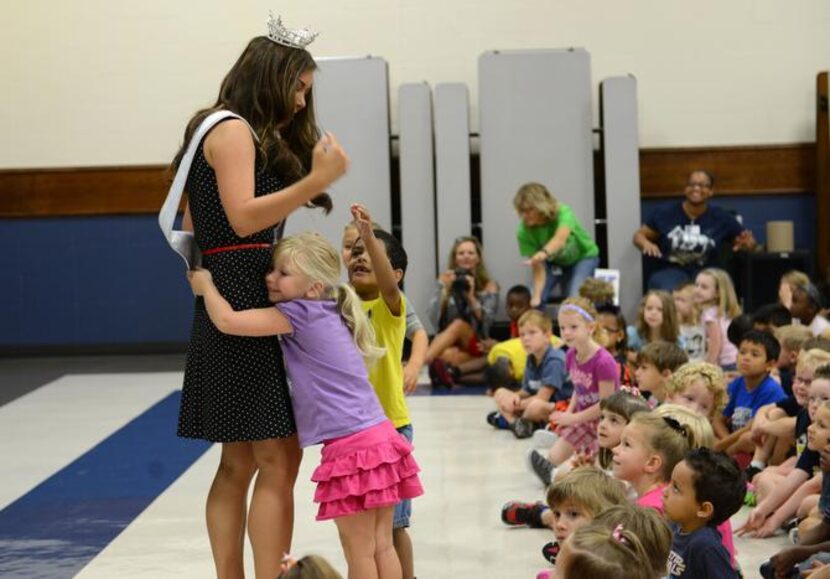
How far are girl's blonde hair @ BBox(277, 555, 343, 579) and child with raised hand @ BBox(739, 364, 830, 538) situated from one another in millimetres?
2369

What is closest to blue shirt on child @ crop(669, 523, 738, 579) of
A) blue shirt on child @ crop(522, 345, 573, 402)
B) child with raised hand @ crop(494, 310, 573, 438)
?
child with raised hand @ crop(494, 310, 573, 438)

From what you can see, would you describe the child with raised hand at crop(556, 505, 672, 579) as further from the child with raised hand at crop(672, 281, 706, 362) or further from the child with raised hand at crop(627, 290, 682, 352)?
the child with raised hand at crop(672, 281, 706, 362)

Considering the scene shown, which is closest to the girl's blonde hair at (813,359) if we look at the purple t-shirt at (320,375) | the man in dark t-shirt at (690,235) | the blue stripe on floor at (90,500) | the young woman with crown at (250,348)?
the purple t-shirt at (320,375)

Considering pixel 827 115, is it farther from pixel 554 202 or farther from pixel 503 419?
pixel 503 419

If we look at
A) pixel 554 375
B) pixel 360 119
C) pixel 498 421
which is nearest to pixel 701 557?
pixel 554 375

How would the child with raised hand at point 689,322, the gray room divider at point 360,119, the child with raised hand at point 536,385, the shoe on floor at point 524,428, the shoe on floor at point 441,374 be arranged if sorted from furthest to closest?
the gray room divider at point 360,119
the shoe on floor at point 441,374
the child with raised hand at point 689,322
the shoe on floor at point 524,428
the child with raised hand at point 536,385

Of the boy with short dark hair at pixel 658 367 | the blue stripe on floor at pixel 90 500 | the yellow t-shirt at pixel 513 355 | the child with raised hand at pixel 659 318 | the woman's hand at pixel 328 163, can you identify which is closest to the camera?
the woman's hand at pixel 328 163

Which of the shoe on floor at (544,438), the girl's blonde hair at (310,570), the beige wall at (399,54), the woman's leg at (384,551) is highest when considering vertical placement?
the beige wall at (399,54)

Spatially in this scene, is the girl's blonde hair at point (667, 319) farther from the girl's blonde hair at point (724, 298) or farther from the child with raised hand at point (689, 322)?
the girl's blonde hair at point (724, 298)

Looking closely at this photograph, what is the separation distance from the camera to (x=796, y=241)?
9883mm

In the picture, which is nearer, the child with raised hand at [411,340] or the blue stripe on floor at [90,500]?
the child with raised hand at [411,340]

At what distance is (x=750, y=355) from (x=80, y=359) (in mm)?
6049

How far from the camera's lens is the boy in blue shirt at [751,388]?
5.15 meters

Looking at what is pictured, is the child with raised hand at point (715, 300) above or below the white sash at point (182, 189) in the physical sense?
below
